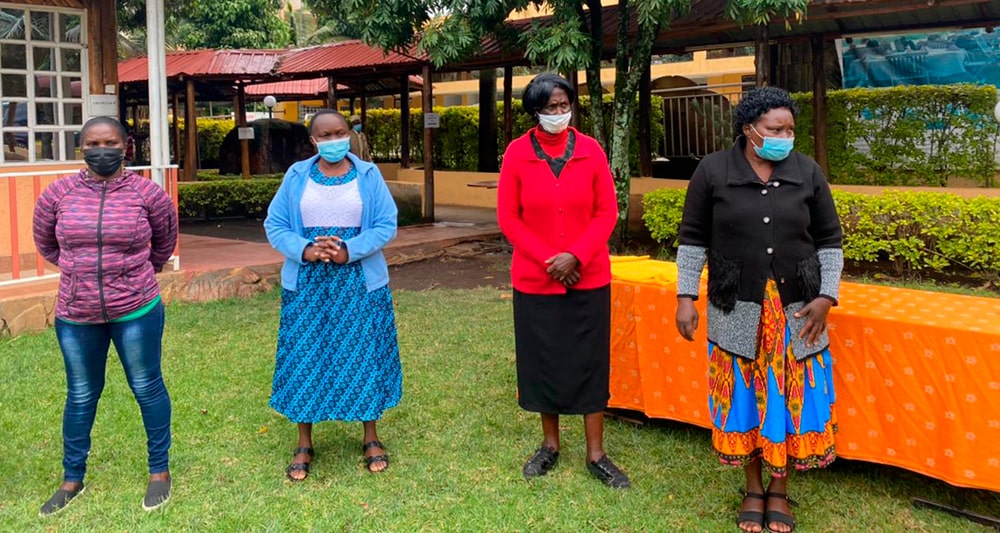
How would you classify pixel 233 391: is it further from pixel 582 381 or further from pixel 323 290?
pixel 582 381

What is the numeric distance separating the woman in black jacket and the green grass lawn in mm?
410

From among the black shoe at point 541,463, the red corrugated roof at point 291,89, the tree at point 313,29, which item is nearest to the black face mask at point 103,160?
the black shoe at point 541,463

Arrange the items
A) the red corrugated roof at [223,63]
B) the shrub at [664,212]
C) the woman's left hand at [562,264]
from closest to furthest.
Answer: the woman's left hand at [562,264], the shrub at [664,212], the red corrugated roof at [223,63]

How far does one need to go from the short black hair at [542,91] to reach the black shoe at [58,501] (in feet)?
8.03

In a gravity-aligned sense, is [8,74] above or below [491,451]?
above

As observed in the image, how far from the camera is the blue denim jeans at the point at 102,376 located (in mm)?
3371

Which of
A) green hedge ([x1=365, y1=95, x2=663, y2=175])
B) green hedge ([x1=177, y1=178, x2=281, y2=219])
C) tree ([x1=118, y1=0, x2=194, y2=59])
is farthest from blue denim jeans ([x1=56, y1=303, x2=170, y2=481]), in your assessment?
tree ([x1=118, y1=0, x2=194, y2=59])

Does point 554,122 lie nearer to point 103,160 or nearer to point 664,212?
point 103,160

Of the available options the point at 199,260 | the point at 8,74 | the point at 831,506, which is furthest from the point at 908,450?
the point at 8,74

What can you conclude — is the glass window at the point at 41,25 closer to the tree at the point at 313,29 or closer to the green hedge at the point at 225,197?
the green hedge at the point at 225,197

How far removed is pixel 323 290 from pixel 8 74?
19.5 ft

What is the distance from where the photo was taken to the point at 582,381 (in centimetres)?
367

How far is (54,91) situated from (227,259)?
7.47 feet

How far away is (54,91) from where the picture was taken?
327 inches
